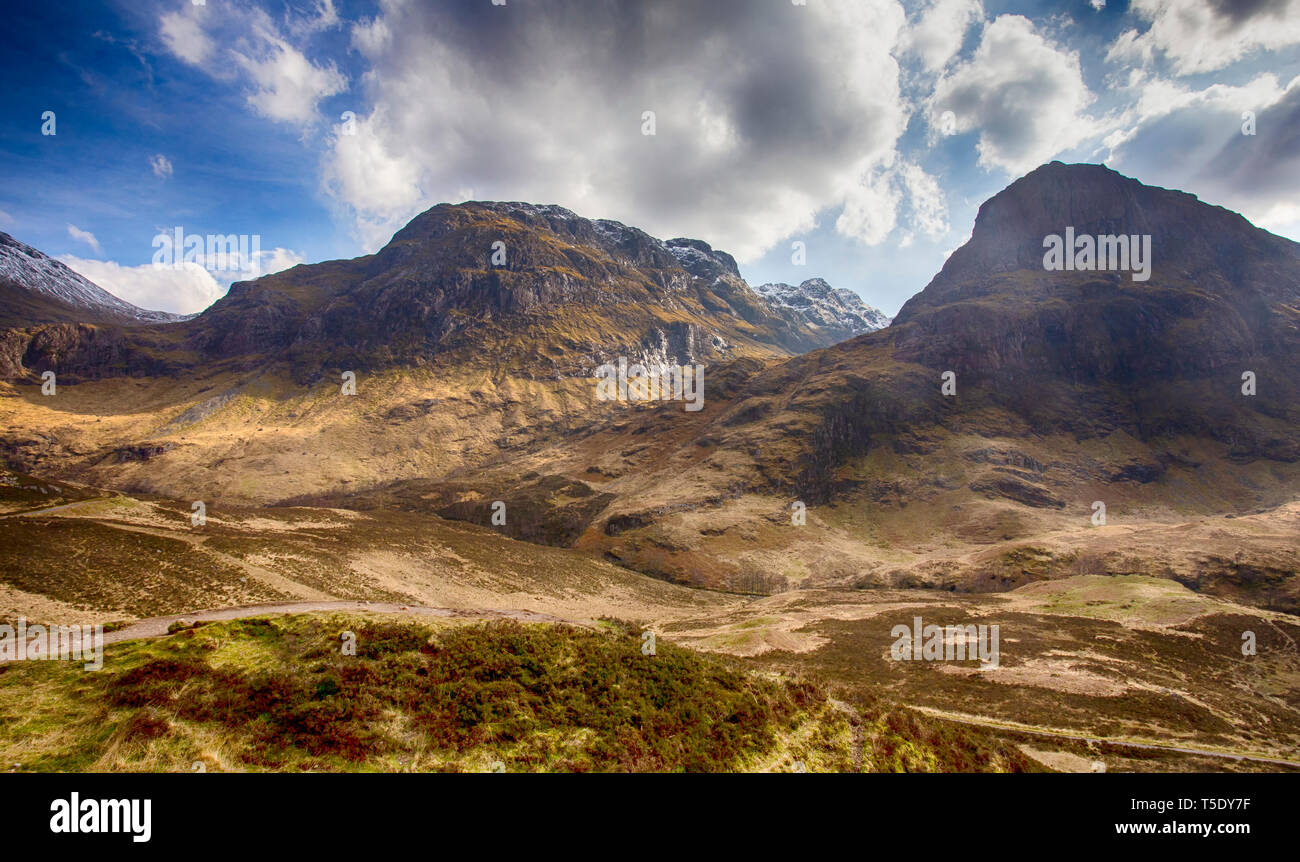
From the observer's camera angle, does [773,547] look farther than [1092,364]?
No

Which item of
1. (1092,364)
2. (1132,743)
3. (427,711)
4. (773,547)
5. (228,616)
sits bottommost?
(773,547)

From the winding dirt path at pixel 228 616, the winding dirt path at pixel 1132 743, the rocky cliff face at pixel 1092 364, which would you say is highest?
the rocky cliff face at pixel 1092 364

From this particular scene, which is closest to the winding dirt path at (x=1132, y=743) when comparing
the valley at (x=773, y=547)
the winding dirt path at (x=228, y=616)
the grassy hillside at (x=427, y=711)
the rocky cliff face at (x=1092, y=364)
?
the valley at (x=773, y=547)

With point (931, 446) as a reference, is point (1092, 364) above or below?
above

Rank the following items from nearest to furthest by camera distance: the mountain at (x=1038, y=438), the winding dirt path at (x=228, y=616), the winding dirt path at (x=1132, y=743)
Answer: the winding dirt path at (x=228, y=616) < the winding dirt path at (x=1132, y=743) < the mountain at (x=1038, y=438)

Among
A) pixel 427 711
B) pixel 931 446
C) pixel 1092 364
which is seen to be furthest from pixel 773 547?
pixel 1092 364

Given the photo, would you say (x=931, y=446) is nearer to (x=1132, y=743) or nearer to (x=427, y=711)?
(x=1132, y=743)

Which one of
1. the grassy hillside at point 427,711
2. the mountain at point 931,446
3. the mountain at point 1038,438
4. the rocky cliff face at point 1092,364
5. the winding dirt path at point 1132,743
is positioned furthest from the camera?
the rocky cliff face at point 1092,364

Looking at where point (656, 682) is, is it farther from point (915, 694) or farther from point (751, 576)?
point (751, 576)

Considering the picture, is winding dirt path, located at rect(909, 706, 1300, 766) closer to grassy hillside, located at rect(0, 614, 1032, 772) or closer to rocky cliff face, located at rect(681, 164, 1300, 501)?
grassy hillside, located at rect(0, 614, 1032, 772)

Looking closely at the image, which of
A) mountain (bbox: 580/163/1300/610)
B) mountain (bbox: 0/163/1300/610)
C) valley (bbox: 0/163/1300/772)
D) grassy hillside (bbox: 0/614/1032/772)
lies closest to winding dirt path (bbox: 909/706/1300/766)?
valley (bbox: 0/163/1300/772)

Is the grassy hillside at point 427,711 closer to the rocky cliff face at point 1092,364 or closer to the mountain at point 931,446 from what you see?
the mountain at point 931,446
